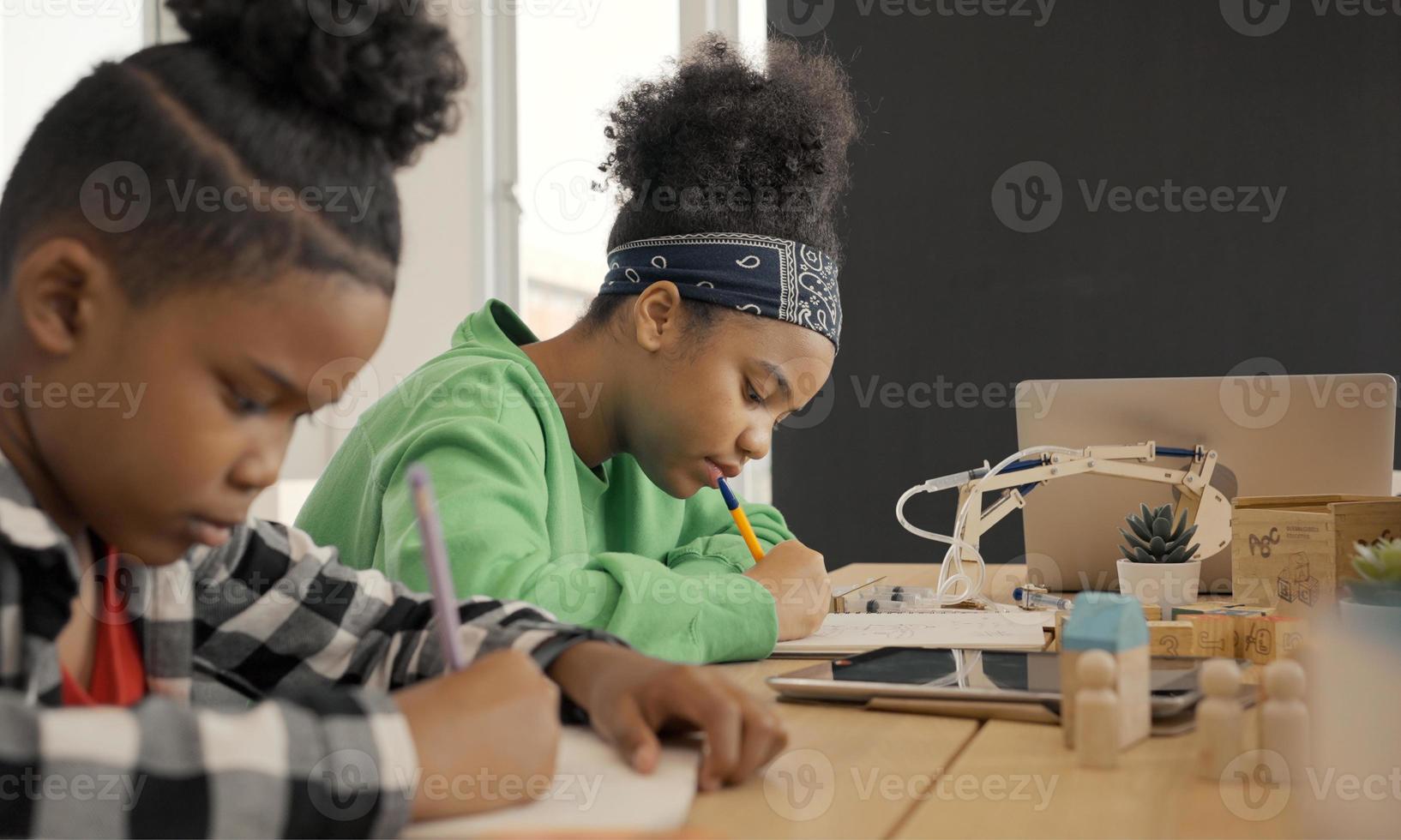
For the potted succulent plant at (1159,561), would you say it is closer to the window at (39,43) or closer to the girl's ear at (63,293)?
the girl's ear at (63,293)

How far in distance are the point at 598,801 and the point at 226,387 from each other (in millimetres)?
291

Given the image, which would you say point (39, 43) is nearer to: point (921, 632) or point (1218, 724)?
point (921, 632)

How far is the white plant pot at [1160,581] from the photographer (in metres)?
1.36

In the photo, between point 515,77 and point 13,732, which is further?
point 515,77

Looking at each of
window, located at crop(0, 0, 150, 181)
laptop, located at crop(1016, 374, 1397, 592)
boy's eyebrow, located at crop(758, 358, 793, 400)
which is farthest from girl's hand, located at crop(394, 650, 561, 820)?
window, located at crop(0, 0, 150, 181)

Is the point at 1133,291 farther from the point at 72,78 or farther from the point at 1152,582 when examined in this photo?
the point at 72,78

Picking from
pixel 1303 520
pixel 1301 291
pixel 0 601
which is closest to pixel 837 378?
pixel 1301 291

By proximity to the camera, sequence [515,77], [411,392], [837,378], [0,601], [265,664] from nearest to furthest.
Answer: [0,601]
[265,664]
[411,392]
[837,378]
[515,77]

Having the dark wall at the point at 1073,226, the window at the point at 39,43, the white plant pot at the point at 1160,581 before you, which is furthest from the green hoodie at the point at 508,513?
the window at the point at 39,43

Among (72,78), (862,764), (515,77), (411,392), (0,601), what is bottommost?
(862,764)

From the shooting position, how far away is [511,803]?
59 cm

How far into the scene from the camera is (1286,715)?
0.66 m

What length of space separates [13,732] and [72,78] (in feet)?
1.33

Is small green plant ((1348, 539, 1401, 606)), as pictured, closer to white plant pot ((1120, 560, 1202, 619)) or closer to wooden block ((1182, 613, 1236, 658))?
wooden block ((1182, 613, 1236, 658))
